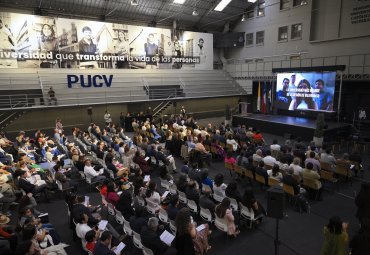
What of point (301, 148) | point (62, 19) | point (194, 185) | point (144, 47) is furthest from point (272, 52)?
point (194, 185)

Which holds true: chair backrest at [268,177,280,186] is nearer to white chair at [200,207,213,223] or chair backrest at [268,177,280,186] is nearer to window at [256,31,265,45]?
white chair at [200,207,213,223]

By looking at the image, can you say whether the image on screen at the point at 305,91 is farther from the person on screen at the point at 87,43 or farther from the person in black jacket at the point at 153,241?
the person in black jacket at the point at 153,241

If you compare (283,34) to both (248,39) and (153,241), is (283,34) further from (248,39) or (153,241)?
(153,241)

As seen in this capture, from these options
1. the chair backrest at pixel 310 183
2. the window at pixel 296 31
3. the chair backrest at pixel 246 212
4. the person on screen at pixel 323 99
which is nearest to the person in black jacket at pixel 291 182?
the chair backrest at pixel 310 183

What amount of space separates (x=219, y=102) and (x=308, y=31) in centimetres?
894

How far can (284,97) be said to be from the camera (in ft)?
60.0

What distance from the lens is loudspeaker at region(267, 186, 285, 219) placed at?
13.7 feet

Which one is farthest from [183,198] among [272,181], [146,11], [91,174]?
[146,11]

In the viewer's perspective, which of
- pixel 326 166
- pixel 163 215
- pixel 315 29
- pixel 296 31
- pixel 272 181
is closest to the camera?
pixel 163 215

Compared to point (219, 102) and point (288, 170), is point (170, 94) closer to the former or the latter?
point (219, 102)

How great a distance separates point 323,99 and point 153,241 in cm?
1488

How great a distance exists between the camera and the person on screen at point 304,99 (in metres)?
16.5

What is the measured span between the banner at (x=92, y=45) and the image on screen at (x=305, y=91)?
9416mm

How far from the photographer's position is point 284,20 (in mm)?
20938
